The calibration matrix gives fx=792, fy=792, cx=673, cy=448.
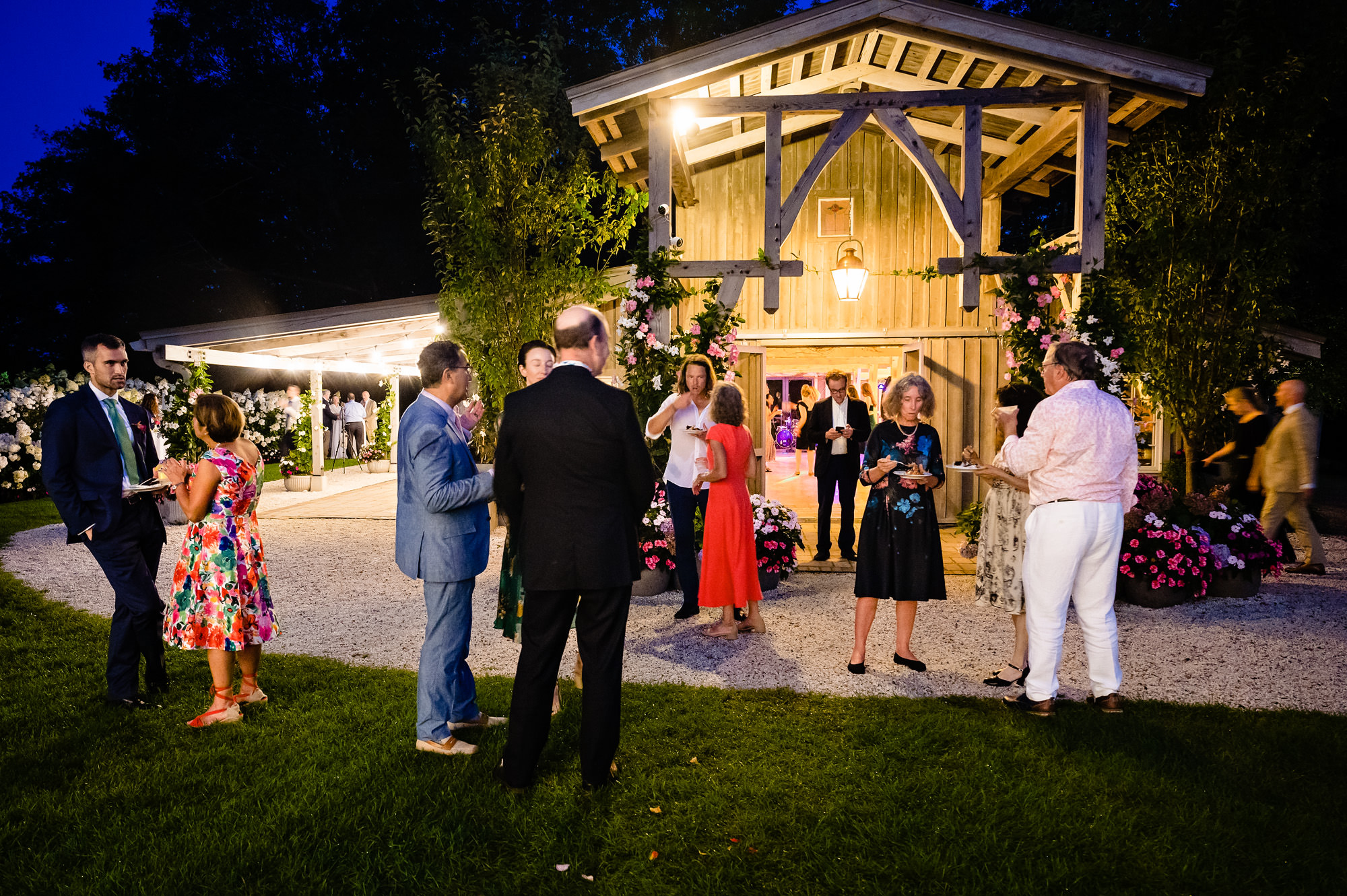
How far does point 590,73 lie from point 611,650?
876 inches

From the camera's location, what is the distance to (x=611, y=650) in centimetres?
299

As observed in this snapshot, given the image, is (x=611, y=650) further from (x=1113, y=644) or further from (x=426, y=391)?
(x=1113, y=644)

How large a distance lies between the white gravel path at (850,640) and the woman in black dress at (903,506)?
0.59 m

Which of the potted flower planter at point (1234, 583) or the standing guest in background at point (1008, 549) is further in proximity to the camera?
the potted flower planter at point (1234, 583)

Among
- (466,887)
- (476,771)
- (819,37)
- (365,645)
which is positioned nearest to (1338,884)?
(466,887)

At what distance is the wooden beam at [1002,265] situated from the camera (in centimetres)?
714

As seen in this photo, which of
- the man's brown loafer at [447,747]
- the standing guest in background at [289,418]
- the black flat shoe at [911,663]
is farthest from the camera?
the standing guest in background at [289,418]

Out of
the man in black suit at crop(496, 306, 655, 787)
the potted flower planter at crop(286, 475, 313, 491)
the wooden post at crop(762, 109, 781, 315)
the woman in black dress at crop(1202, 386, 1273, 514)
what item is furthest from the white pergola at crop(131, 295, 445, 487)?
the woman in black dress at crop(1202, 386, 1273, 514)

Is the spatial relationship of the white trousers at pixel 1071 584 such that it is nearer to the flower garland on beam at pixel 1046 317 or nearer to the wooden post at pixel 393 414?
the flower garland on beam at pixel 1046 317

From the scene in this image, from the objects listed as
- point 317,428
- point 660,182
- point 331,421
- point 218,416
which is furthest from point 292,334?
point 331,421

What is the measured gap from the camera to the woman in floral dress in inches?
146

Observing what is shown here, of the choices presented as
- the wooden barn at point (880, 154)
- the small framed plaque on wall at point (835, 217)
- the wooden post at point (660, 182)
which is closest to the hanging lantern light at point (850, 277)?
the wooden barn at point (880, 154)

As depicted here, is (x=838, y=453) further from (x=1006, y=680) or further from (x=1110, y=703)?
(x=1110, y=703)

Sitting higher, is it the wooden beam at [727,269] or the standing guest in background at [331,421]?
the wooden beam at [727,269]
